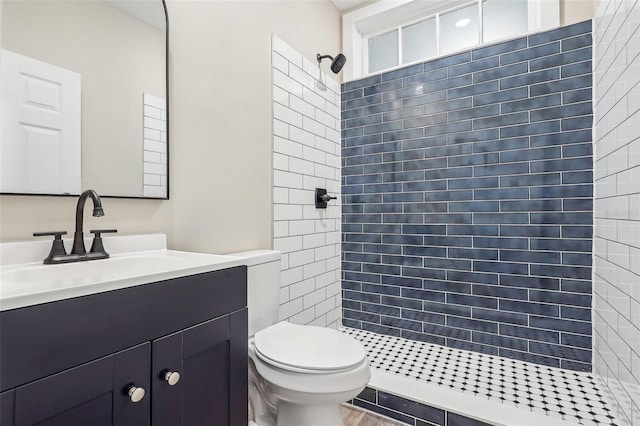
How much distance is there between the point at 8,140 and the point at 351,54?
2.38 m

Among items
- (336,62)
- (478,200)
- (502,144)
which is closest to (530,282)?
(478,200)

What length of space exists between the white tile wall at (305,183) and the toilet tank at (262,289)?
14.5 inches

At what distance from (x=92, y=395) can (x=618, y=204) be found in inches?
78.9

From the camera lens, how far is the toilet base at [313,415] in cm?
130

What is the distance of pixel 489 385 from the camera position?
70.9 inches

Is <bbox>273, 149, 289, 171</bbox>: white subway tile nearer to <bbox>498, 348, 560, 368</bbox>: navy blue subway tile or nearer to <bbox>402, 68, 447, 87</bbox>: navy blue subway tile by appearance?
<bbox>402, 68, 447, 87</bbox>: navy blue subway tile

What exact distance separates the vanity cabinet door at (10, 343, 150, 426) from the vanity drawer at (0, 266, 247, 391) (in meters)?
0.02

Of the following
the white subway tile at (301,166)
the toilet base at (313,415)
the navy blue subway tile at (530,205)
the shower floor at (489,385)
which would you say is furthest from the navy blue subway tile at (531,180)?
the toilet base at (313,415)

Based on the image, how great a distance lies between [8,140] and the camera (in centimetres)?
99

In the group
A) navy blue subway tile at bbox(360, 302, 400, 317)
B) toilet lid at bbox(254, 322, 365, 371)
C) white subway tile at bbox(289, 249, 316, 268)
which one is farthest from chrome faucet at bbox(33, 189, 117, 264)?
navy blue subway tile at bbox(360, 302, 400, 317)

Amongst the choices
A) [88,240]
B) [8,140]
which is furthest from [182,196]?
[8,140]

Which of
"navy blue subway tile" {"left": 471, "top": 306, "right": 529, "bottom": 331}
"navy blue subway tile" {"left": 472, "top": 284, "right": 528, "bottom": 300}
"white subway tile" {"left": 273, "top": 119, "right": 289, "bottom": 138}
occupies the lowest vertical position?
"navy blue subway tile" {"left": 471, "top": 306, "right": 529, "bottom": 331}

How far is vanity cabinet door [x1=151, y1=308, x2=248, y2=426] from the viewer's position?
853mm

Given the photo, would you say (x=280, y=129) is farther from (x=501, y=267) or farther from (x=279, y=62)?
(x=501, y=267)
